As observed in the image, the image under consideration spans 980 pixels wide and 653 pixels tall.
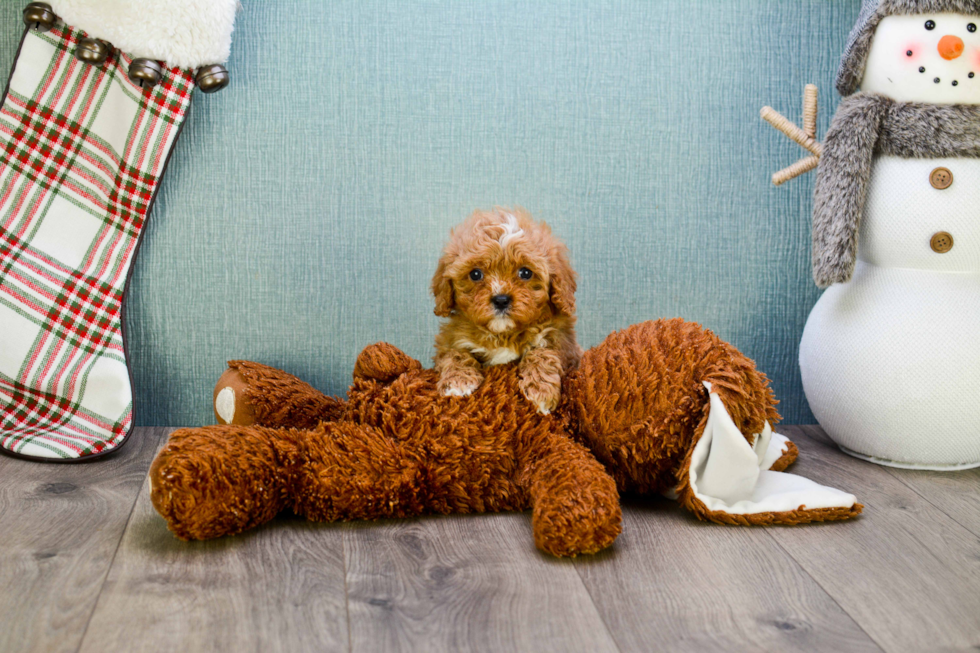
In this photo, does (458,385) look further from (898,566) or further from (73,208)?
(73,208)

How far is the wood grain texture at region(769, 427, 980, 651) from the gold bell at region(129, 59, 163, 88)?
3.80 ft

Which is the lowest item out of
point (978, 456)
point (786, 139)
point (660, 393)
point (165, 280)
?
point (978, 456)

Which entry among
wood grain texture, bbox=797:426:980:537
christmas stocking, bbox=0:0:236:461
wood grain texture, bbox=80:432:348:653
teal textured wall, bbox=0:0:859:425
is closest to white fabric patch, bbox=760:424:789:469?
wood grain texture, bbox=797:426:980:537

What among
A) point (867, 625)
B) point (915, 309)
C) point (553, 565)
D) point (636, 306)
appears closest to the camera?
point (867, 625)

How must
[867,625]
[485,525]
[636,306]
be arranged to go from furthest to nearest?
[636,306], [485,525], [867,625]

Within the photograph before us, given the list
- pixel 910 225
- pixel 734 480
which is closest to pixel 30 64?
pixel 734 480

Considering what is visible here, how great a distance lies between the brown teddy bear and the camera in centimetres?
104

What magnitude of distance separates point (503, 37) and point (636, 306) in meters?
0.55

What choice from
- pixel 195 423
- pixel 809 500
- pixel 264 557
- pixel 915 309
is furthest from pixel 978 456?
pixel 195 423

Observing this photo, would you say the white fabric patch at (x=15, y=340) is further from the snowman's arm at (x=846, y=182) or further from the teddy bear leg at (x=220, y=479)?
the snowman's arm at (x=846, y=182)

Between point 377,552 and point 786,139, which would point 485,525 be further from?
point 786,139

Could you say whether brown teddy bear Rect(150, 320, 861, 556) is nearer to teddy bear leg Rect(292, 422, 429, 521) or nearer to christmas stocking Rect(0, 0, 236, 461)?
teddy bear leg Rect(292, 422, 429, 521)

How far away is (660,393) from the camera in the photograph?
108 centimetres

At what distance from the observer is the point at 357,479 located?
1.05 m
